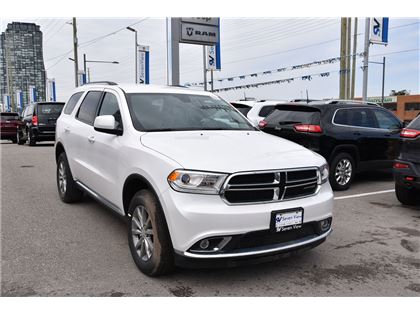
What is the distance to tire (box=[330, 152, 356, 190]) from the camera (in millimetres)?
7348

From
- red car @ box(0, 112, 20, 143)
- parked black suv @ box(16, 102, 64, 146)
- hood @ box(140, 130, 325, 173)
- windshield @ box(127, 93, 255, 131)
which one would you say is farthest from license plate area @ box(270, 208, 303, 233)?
red car @ box(0, 112, 20, 143)

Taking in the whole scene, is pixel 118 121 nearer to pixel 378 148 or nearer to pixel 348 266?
pixel 348 266

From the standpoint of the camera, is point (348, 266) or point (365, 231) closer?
point (348, 266)

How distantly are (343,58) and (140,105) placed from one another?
60.2 ft

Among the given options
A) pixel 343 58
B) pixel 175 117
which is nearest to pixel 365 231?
pixel 175 117

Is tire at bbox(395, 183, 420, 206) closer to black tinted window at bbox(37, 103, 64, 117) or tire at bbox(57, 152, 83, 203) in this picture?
tire at bbox(57, 152, 83, 203)

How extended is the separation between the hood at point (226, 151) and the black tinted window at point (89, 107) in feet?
5.50

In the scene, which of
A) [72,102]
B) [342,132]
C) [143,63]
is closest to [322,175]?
[342,132]

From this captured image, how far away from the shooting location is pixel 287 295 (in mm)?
3283

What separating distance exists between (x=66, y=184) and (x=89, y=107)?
1373 millimetres

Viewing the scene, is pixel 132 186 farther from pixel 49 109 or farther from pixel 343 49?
pixel 343 49

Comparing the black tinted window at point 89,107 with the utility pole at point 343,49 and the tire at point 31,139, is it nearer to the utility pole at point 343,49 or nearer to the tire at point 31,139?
the tire at point 31,139

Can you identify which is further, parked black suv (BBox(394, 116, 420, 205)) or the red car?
the red car

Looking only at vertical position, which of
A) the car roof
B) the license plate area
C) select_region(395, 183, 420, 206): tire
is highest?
the car roof
